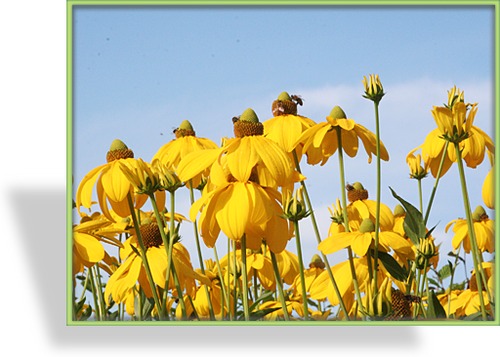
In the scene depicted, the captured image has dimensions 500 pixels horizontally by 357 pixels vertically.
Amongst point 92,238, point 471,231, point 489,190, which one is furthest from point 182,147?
point 489,190

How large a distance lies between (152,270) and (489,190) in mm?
982

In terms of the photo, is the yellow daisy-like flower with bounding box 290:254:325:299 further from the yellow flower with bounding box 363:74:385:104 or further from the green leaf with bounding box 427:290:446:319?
the yellow flower with bounding box 363:74:385:104

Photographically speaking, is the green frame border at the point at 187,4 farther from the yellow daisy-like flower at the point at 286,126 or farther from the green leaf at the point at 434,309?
the yellow daisy-like flower at the point at 286,126

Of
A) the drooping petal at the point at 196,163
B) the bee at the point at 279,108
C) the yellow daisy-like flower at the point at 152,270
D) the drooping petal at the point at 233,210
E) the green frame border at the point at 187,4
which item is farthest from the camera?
the green frame border at the point at 187,4

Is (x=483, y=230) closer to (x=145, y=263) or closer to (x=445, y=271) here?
(x=445, y=271)

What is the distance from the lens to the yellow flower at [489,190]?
1751mm

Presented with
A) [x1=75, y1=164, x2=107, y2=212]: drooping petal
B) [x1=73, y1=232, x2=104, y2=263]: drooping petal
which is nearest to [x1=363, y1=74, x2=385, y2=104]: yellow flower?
[x1=75, y1=164, x2=107, y2=212]: drooping petal

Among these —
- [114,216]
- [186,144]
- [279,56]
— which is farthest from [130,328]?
[279,56]

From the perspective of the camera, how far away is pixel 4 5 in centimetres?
→ 182

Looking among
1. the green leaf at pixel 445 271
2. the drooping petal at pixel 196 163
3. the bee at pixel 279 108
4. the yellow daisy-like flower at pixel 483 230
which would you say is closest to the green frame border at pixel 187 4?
the yellow daisy-like flower at pixel 483 230

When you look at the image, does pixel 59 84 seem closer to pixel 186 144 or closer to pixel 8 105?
pixel 8 105

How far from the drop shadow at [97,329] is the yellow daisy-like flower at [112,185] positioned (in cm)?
23

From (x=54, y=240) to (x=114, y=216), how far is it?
0.30 metres

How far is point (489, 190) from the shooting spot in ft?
Answer: 5.80
